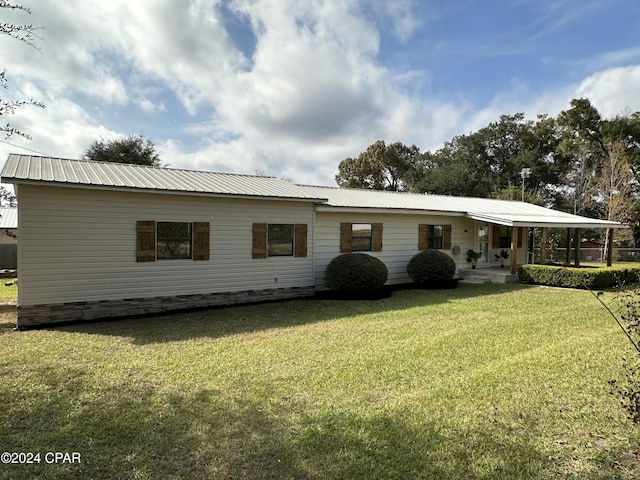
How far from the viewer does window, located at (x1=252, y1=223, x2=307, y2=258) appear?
10.4m

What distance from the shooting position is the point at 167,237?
9.24 metres

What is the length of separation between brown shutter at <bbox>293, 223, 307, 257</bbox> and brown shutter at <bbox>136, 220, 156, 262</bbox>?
3.91 metres

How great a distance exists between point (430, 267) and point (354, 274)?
3513mm

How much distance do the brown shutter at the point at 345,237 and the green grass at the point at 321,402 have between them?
4.81 meters

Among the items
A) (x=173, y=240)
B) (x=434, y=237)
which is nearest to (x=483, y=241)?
(x=434, y=237)

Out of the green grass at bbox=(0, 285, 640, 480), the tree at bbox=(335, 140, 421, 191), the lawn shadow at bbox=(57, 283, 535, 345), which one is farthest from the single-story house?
the tree at bbox=(335, 140, 421, 191)

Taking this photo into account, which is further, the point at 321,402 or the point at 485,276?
the point at 485,276

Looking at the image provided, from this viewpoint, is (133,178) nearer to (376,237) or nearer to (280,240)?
(280,240)

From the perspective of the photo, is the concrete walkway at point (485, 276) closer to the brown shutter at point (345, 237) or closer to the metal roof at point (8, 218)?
the brown shutter at point (345, 237)

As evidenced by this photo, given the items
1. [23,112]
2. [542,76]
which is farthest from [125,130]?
Answer: [542,76]

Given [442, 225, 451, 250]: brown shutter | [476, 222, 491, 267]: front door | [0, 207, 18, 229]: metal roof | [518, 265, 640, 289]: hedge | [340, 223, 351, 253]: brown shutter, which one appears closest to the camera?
[340, 223, 351, 253]: brown shutter

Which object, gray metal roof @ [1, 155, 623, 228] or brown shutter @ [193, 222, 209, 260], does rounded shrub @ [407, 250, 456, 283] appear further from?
brown shutter @ [193, 222, 209, 260]

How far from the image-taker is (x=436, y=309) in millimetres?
9375

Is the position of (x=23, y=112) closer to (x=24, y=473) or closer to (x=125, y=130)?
(x=24, y=473)
